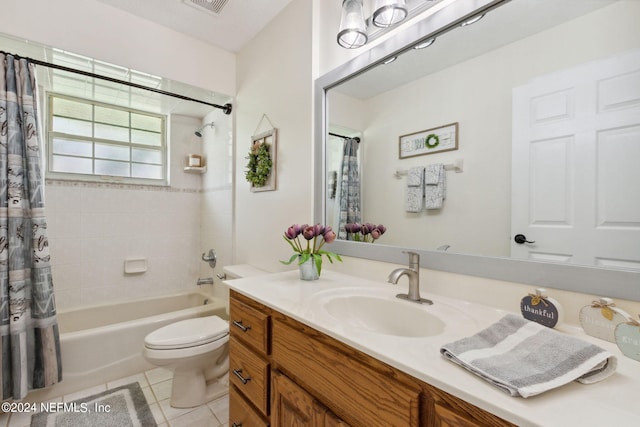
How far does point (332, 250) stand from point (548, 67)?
1.14 m

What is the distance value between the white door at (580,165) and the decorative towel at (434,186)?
24cm

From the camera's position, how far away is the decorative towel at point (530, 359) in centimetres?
50

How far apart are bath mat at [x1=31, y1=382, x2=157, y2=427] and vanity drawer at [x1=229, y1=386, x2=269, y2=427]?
0.69 meters

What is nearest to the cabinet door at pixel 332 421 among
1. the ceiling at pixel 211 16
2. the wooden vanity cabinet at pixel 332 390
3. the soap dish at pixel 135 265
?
the wooden vanity cabinet at pixel 332 390

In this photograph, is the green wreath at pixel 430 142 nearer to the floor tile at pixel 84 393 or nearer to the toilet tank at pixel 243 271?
the toilet tank at pixel 243 271

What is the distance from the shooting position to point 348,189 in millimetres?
1524

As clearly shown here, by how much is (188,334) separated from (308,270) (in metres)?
1.01

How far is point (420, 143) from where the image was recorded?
1202mm

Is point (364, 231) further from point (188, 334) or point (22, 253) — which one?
point (22, 253)

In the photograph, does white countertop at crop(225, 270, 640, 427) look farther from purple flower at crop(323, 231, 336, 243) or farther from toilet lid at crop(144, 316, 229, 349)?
toilet lid at crop(144, 316, 229, 349)

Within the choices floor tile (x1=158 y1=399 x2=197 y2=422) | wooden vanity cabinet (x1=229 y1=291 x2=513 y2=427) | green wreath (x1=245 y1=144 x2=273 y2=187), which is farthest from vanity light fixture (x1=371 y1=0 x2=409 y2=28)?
floor tile (x1=158 y1=399 x2=197 y2=422)

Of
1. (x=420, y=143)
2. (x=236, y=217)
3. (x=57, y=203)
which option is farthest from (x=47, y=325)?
(x=420, y=143)

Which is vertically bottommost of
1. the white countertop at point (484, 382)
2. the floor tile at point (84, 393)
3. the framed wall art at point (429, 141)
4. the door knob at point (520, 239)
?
the floor tile at point (84, 393)

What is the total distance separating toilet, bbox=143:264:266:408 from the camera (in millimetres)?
1612
